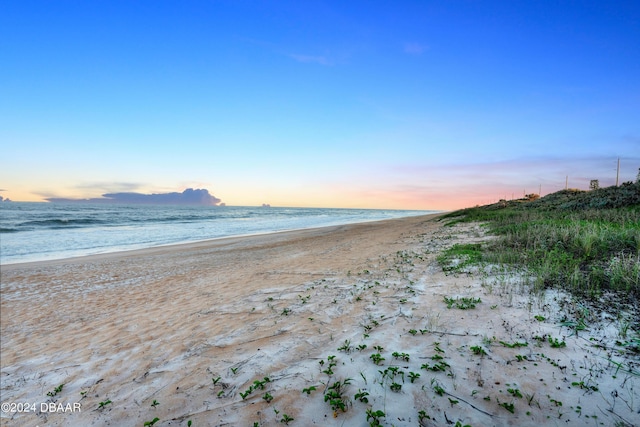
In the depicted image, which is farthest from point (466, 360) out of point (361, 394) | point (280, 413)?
point (280, 413)

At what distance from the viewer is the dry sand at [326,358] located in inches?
127

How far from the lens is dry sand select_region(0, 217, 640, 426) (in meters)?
3.23

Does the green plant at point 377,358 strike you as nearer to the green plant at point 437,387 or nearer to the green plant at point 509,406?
the green plant at point 437,387

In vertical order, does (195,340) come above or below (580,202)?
below

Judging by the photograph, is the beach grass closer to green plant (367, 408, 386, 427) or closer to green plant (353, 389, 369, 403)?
green plant (353, 389, 369, 403)

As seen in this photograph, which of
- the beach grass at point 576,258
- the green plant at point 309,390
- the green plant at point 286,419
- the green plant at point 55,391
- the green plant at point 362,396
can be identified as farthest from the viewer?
the beach grass at point 576,258

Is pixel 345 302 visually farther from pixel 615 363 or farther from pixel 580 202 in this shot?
pixel 580 202

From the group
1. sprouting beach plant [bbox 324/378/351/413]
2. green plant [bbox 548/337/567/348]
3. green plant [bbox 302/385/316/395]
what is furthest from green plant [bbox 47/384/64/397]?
green plant [bbox 548/337/567/348]

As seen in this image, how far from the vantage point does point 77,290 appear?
34.2 ft

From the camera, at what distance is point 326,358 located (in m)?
4.36

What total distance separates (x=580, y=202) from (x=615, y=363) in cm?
2345

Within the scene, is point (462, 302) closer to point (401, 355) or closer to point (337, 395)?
point (401, 355)

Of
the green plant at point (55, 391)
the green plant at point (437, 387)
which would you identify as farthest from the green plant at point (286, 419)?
the green plant at point (55, 391)

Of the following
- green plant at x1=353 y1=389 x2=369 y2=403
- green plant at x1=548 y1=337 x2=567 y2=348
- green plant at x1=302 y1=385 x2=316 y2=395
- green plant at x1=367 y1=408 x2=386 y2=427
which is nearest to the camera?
green plant at x1=367 y1=408 x2=386 y2=427
